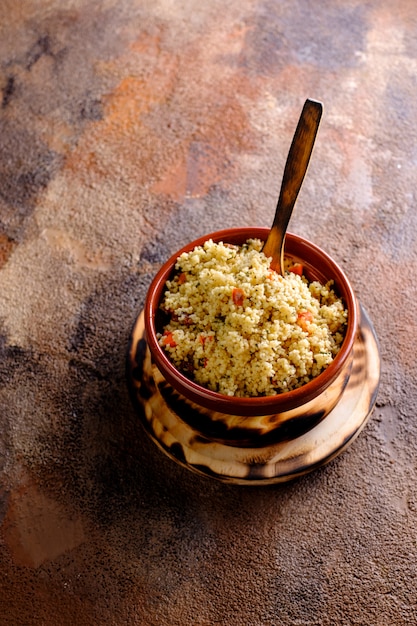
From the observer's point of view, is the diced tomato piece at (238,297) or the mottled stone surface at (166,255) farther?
the mottled stone surface at (166,255)

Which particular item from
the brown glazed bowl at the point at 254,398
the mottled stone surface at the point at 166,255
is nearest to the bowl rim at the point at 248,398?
the brown glazed bowl at the point at 254,398

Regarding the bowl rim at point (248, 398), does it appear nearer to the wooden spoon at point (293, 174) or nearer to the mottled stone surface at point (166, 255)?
the wooden spoon at point (293, 174)

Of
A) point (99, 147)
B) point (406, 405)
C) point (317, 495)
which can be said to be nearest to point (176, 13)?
point (99, 147)

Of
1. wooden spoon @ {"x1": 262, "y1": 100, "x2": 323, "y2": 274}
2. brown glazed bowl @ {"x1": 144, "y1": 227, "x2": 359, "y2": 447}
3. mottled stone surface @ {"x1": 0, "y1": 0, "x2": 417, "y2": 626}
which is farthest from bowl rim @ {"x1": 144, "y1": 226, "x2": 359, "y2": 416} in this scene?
mottled stone surface @ {"x1": 0, "y1": 0, "x2": 417, "y2": 626}

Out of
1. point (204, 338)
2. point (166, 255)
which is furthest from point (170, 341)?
point (166, 255)

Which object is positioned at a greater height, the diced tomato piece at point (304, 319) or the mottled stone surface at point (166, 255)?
the diced tomato piece at point (304, 319)

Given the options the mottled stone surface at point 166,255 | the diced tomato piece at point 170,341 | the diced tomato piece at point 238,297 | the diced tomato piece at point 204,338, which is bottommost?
the mottled stone surface at point 166,255

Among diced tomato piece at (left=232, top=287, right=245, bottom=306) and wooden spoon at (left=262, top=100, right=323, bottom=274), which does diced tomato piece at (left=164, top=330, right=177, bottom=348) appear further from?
wooden spoon at (left=262, top=100, right=323, bottom=274)

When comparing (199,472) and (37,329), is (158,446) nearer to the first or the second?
(199,472)
